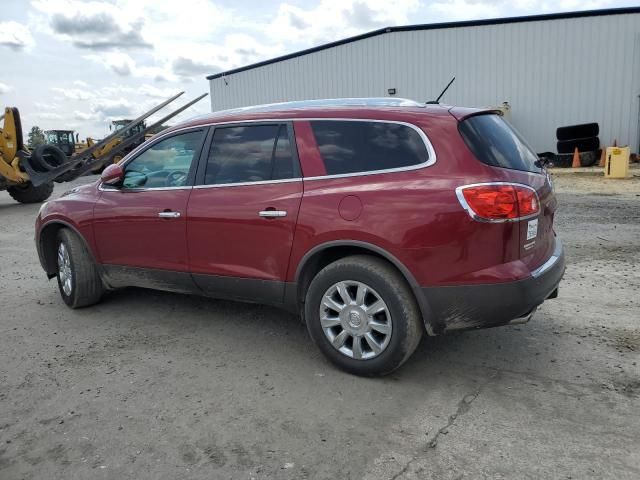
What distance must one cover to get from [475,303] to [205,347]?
2095 millimetres

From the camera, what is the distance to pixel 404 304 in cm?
336

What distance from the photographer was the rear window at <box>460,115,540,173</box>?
3344mm

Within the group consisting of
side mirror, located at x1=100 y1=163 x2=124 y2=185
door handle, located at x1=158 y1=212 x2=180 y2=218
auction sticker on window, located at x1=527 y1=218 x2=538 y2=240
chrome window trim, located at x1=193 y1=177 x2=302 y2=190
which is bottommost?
auction sticker on window, located at x1=527 y1=218 x2=538 y2=240

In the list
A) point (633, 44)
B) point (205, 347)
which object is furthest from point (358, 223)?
point (633, 44)

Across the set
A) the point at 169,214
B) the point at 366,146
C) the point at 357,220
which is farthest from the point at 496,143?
the point at 169,214

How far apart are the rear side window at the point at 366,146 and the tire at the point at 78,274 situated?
2679 mm

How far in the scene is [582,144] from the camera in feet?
62.7

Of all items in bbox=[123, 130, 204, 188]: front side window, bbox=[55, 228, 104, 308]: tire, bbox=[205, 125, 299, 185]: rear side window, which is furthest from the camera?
bbox=[55, 228, 104, 308]: tire

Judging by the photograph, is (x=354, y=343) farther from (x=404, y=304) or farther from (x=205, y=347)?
(x=205, y=347)

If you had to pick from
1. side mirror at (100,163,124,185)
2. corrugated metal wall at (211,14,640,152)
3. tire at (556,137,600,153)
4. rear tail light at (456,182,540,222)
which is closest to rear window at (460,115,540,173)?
rear tail light at (456,182,540,222)

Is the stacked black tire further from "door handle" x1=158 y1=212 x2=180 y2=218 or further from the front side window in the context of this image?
"door handle" x1=158 y1=212 x2=180 y2=218

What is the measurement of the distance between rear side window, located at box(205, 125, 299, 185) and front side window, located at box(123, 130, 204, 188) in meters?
0.24

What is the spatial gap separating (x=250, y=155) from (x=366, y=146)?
3.16 ft

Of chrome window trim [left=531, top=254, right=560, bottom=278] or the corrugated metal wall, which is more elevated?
the corrugated metal wall
